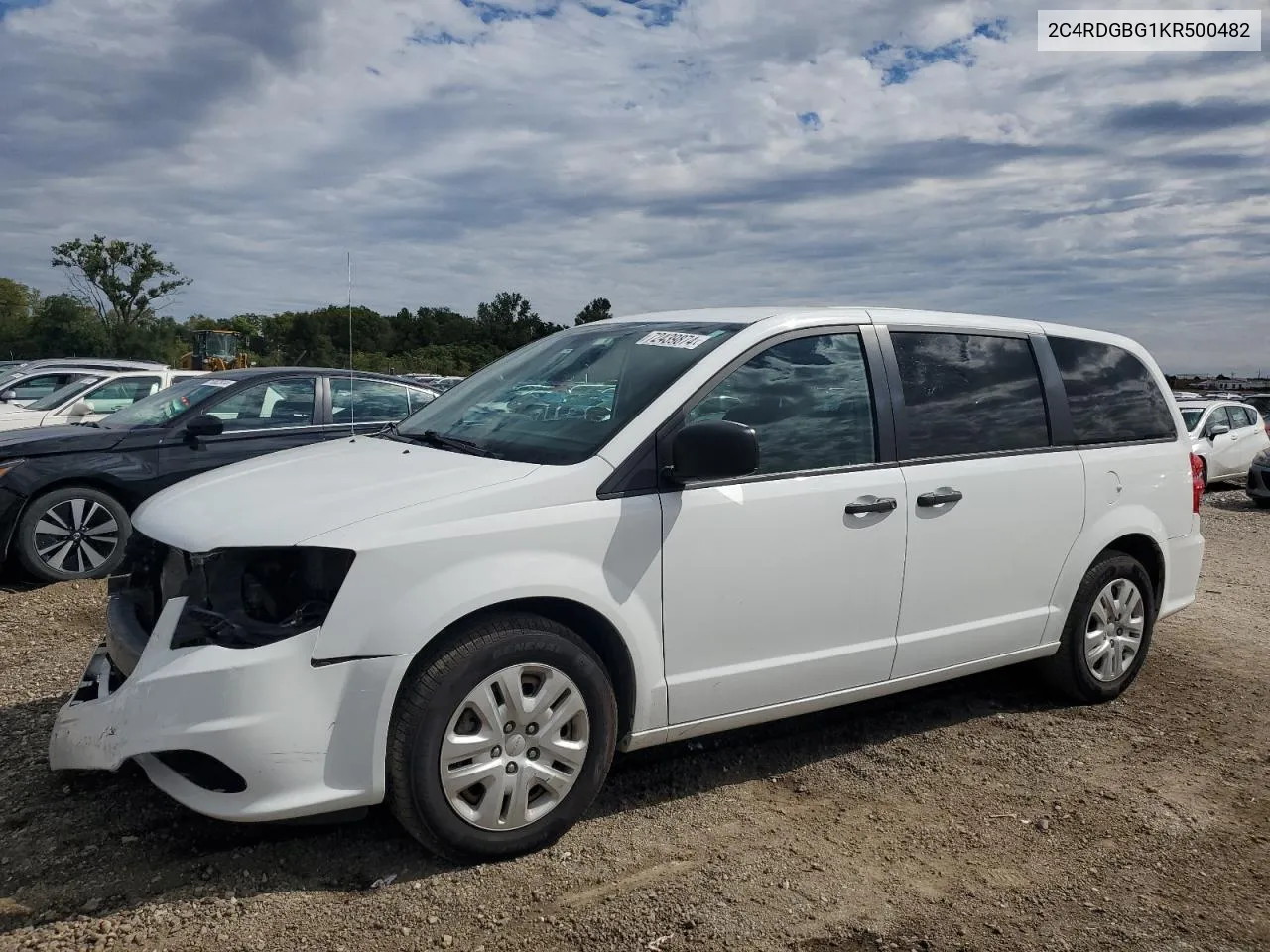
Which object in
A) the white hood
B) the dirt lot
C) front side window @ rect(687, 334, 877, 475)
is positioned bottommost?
the dirt lot

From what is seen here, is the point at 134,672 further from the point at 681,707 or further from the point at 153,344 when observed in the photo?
the point at 153,344

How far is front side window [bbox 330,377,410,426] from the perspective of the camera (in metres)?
8.28

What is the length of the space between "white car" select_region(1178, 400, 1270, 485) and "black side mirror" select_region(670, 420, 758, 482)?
47.1 ft

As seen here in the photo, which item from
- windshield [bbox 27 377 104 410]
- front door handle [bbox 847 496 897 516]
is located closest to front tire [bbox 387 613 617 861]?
front door handle [bbox 847 496 897 516]

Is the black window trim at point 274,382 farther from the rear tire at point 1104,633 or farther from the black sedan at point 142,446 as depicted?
the rear tire at point 1104,633

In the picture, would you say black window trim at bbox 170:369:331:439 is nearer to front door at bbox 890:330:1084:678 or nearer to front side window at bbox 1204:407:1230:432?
front door at bbox 890:330:1084:678

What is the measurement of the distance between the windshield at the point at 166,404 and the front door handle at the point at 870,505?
5.70 m

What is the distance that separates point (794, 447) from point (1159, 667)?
320cm

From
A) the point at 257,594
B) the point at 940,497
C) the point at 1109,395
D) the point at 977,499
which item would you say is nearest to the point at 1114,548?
the point at 1109,395

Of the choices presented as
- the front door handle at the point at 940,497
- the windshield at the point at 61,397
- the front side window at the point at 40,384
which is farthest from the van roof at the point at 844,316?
the front side window at the point at 40,384

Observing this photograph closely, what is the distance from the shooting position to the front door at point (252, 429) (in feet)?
24.9

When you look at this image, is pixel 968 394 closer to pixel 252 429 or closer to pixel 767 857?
pixel 767 857

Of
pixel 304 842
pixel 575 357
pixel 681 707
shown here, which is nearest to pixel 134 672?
pixel 304 842

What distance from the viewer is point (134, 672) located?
3086 mm
